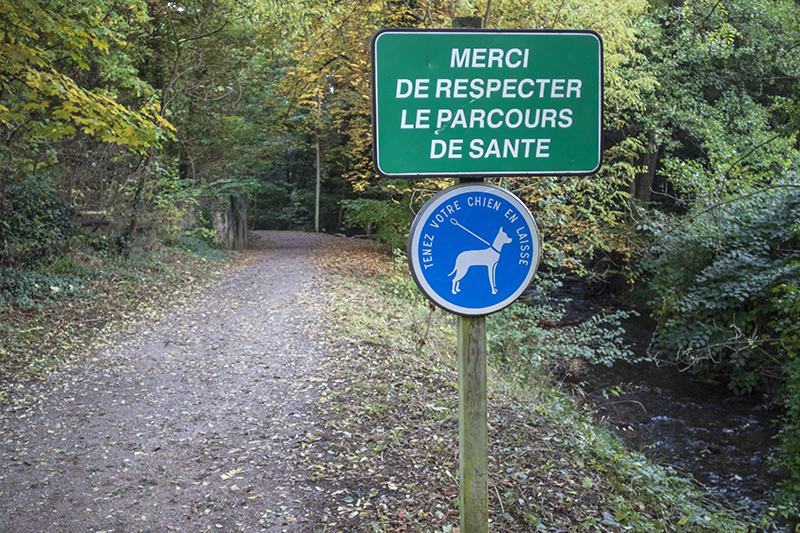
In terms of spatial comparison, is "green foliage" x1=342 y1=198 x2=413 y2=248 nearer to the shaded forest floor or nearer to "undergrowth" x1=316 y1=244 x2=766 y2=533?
the shaded forest floor

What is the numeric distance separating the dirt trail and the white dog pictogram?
7.77ft

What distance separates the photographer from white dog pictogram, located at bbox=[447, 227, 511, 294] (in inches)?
74.4

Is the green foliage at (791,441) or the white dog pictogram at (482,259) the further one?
the green foliage at (791,441)

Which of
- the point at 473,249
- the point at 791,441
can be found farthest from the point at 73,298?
the point at 791,441

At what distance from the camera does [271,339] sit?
7.78 m

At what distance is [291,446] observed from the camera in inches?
179

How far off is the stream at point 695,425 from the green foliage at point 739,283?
1.72ft

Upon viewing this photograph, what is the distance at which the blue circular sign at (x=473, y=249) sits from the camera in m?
1.89

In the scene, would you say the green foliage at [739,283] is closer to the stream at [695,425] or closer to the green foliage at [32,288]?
the stream at [695,425]

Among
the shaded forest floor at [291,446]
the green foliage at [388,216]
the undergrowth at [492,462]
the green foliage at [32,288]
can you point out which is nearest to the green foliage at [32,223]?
the green foliage at [32,288]

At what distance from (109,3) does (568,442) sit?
9229mm

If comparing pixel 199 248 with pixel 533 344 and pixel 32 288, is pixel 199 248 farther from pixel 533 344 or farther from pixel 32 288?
pixel 533 344

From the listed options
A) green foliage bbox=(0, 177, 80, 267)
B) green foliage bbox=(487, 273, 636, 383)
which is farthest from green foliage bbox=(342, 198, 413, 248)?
green foliage bbox=(0, 177, 80, 267)

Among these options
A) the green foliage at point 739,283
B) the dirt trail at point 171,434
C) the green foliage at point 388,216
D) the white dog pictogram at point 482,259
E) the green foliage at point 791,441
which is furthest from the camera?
the green foliage at point 388,216
